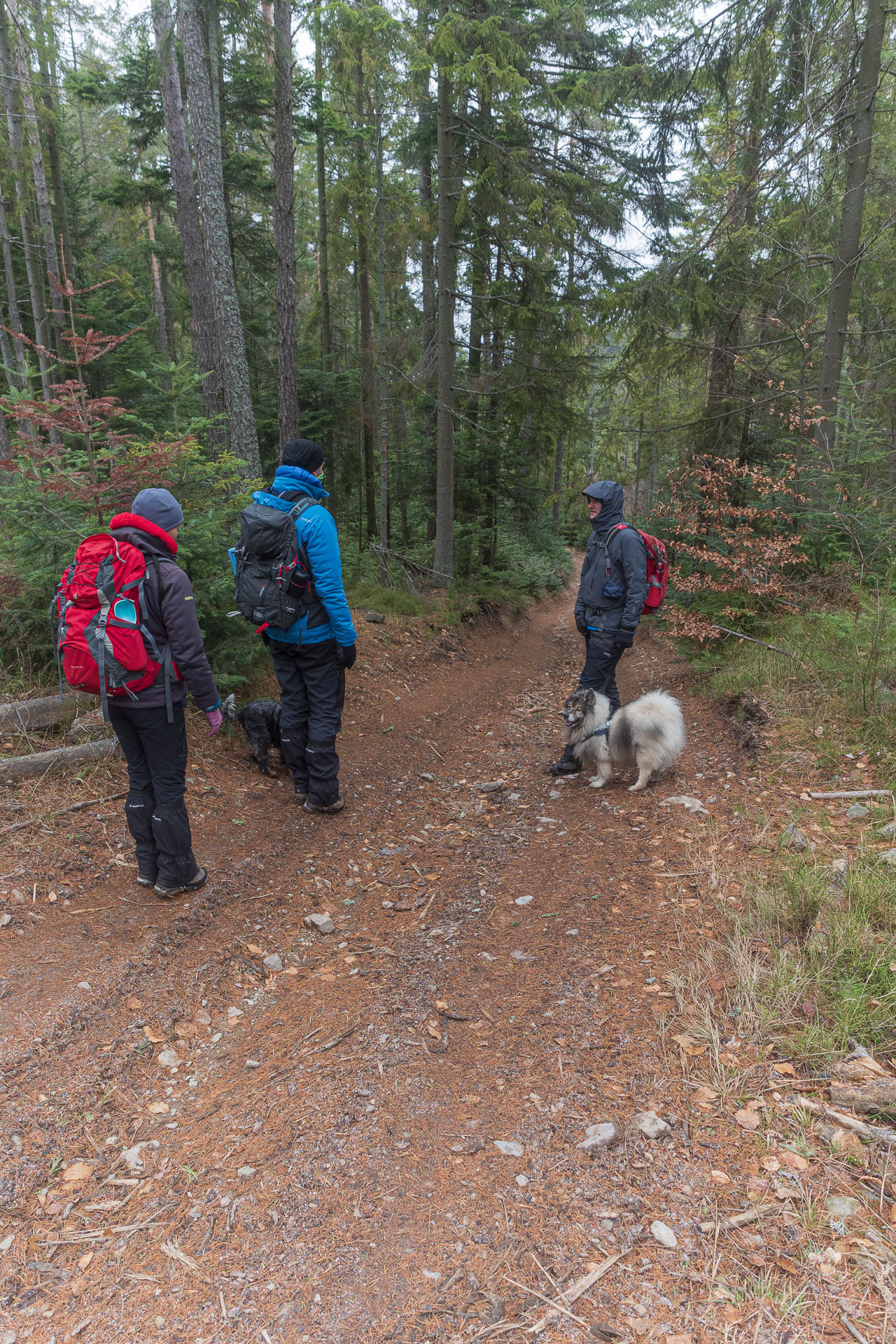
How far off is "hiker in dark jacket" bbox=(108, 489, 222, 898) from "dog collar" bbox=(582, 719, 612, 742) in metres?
3.40

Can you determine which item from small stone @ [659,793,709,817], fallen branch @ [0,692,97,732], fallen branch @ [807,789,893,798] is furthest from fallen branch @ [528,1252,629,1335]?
fallen branch @ [0,692,97,732]

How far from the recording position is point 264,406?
16.1 m

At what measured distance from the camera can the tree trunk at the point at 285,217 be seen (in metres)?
9.35

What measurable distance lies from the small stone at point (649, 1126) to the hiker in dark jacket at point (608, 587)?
12.5 feet

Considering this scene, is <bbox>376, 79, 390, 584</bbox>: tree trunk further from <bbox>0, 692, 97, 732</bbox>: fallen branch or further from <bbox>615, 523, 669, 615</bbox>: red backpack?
<bbox>0, 692, 97, 732</bbox>: fallen branch

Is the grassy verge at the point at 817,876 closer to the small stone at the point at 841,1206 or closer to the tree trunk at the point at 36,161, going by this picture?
the small stone at the point at 841,1206

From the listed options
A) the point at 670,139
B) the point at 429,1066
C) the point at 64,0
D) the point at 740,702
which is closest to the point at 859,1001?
the point at 429,1066

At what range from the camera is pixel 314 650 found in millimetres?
5340

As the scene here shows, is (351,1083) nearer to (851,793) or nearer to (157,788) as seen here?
(157,788)

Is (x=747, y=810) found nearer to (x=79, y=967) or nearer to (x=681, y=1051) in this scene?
(x=681, y=1051)

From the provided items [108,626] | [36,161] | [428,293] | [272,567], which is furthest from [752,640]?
[36,161]

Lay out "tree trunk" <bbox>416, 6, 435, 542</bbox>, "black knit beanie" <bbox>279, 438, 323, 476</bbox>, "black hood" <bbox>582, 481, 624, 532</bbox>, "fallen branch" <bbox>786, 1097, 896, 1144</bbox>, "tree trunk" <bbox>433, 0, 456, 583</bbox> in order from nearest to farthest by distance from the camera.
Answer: "fallen branch" <bbox>786, 1097, 896, 1144</bbox>, "black knit beanie" <bbox>279, 438, 323, 476</bbox>, "black hood" <bbox>582, 481, 624, 532</bbox>, "tree trunk" <bbox>433, 0, 456, 583</bbox>, "tree trunk" <bbox>416, 6, 435, 542</bbox>

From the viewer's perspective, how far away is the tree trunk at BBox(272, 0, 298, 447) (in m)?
9.35

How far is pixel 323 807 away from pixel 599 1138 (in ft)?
11.6
